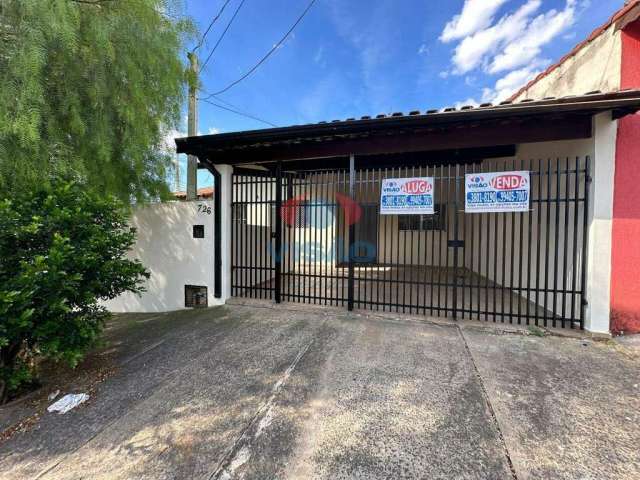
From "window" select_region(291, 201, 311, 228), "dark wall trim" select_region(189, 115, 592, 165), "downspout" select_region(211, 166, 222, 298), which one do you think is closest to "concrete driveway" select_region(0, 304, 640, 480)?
"downspout" select_region(211, 166, 222, 298)

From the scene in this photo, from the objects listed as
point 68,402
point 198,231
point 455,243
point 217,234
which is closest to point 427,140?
point 455,243

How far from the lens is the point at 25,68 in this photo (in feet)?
9.95

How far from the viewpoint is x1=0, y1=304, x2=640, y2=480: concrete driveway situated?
1919mm

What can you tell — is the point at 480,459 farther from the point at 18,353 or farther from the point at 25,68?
the point at 25,68

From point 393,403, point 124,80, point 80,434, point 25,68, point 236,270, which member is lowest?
point 80,434

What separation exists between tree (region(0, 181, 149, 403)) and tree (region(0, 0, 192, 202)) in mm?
479

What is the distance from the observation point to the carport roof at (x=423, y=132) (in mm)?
3535

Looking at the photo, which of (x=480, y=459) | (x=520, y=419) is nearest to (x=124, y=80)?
(x=480, y=459)

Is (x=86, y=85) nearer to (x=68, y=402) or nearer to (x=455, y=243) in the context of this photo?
(x=68, y=402)

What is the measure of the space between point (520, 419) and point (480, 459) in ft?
2.12

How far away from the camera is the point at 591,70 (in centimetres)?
428

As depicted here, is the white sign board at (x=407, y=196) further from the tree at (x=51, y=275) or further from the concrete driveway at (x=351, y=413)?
the tree at (x=51, y=275)

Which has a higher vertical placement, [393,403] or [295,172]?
[295,172]

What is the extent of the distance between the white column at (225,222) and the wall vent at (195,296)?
422 millimetres
